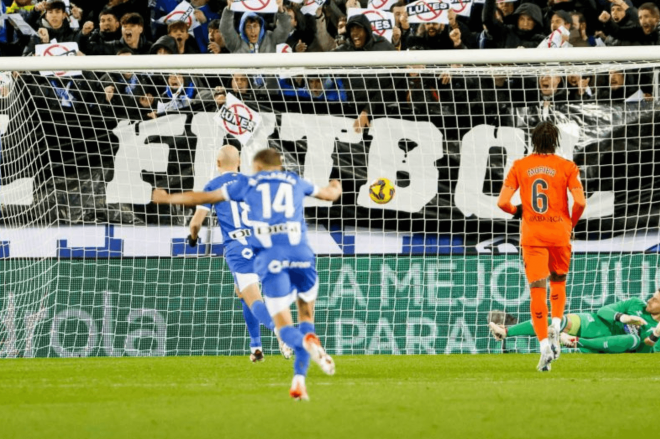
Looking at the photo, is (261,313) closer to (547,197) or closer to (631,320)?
(547,197)

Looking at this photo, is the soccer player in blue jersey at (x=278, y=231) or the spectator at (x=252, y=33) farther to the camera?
the spectator at (x=252, y=33)

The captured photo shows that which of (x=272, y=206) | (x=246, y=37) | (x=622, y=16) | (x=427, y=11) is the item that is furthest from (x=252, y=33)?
(x=272, y=206)

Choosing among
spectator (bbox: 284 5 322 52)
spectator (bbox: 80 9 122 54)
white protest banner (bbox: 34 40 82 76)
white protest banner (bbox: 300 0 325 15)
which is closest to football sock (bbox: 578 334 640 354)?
spectator (bbox: 284 5 322 52)

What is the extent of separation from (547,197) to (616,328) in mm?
3430

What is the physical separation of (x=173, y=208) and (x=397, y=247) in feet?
7.90

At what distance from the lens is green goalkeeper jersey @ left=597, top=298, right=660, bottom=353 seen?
11453mm

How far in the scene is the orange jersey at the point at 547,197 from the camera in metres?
8.61

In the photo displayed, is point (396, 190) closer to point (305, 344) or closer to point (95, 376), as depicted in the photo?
point (95, 376)

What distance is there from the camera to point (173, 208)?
12094 millimetres

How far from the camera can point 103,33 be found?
46.2 ft

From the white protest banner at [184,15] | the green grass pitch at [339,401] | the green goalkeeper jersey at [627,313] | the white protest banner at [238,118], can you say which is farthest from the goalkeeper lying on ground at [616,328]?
the white protest banner at [184,15]

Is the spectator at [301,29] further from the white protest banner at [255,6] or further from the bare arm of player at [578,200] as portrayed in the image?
the bare arm of player at [578,200]

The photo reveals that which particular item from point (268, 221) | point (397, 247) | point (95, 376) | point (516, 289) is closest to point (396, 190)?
point (397, 247)

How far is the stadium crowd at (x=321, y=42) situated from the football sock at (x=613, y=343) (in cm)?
246
